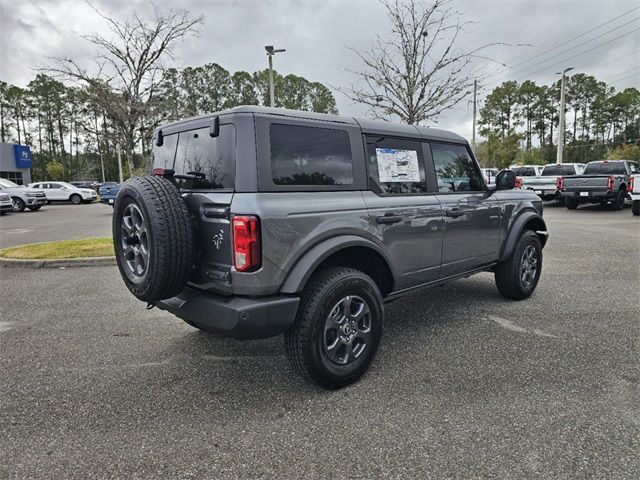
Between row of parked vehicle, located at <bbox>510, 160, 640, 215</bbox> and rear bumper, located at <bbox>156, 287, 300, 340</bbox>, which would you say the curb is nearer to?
rear bumper, located at <bbox>156, 287, 300, 340</bbox>

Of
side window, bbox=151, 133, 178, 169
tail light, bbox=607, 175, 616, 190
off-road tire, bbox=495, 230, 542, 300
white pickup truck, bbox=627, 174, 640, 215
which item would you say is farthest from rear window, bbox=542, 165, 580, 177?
side window, bbox=151, 133, 178, 169

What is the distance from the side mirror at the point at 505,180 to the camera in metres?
4.36

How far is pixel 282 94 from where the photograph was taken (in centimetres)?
4834

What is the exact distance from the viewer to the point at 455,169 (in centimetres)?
425

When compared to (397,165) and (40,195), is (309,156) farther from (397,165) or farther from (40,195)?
(40,195)

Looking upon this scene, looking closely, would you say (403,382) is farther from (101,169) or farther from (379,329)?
(101,169)

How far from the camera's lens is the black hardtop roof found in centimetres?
283

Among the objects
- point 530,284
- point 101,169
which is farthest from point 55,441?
point 101,169

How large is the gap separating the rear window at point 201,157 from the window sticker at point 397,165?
1.29m

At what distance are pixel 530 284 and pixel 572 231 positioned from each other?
6970 mm

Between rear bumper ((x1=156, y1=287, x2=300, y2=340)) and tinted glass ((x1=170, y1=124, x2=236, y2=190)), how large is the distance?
2.53ft

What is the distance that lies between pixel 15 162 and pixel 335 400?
49051 millimetres

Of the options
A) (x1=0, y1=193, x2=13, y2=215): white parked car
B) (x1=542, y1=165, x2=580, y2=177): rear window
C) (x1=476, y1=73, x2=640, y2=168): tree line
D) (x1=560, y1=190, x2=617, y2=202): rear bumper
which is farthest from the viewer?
(x1=476, y1=73, x2=640, y2=168): tree line

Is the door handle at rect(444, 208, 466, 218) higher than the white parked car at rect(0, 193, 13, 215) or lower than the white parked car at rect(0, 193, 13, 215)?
lower
